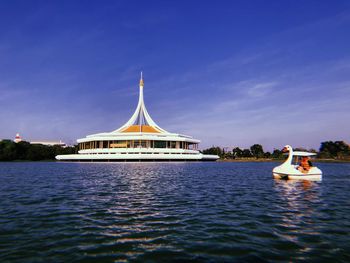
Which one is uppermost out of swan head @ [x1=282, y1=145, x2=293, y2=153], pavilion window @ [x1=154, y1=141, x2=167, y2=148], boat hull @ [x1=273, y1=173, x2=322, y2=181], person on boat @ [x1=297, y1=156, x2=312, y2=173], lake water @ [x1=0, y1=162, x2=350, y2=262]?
pavilion window @ [x1=154, y1=141, x2=167, y2=148]

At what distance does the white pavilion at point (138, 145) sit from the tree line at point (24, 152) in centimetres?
1907

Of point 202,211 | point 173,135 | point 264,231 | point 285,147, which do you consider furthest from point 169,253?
point 173,135

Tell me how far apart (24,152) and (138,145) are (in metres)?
46.5

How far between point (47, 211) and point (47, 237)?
3.26 m

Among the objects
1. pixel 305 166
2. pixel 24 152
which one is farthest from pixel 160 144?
pixel 305 166

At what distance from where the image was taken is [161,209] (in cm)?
986

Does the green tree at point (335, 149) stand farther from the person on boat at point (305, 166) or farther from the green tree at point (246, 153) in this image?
the person on boat at point (305, 166)

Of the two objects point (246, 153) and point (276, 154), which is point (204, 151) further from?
point (276, 154)

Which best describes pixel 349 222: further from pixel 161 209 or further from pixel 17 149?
pixel 17 149

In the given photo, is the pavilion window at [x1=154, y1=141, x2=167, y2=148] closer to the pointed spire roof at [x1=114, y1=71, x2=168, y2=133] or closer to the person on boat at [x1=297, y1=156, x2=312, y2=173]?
the pointed spire roof at [x1=114, y1=71, x2=168, y2=133]

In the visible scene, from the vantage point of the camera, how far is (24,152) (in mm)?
97812

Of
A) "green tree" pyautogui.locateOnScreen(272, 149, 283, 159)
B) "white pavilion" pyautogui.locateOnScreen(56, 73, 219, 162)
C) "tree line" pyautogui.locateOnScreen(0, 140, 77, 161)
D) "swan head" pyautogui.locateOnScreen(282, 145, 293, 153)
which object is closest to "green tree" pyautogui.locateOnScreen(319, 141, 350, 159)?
"green tree" pyautogui.locateOnScreen(272, 149, 283, 159)

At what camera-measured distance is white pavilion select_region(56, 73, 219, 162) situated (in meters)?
70.8

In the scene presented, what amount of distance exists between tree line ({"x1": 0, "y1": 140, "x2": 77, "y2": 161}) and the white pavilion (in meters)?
19.1
